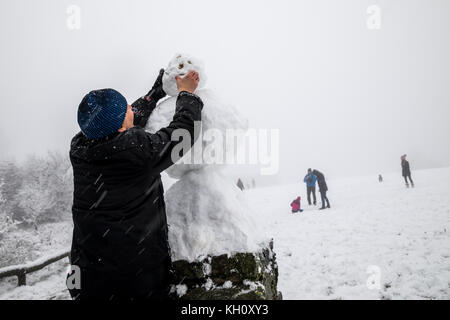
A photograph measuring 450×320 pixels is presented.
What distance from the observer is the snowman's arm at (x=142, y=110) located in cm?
247

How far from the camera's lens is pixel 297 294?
16.3ft

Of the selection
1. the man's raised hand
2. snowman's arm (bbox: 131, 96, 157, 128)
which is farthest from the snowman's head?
the man's raised hand

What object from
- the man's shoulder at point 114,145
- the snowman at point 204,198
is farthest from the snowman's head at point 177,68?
the man's shoulder at point 114,145

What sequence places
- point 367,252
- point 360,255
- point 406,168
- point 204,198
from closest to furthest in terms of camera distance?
point 204,198, point 360,255, point 367,252, point 406,168

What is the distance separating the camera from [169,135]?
1589 millimetres

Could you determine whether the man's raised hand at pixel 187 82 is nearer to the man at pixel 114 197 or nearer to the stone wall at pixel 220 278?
the man at pixel 114 197

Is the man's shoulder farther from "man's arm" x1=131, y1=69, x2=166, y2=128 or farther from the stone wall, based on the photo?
the stone wall

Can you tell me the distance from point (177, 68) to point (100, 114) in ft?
3.78

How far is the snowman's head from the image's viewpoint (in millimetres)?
2434

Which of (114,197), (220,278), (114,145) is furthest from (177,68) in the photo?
(220,278)

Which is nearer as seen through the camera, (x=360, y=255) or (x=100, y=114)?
(x=100, y=114)

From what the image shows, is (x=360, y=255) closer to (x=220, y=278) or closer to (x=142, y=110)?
(x=220, y=278)

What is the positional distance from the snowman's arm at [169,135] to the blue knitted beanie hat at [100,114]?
23 cm
